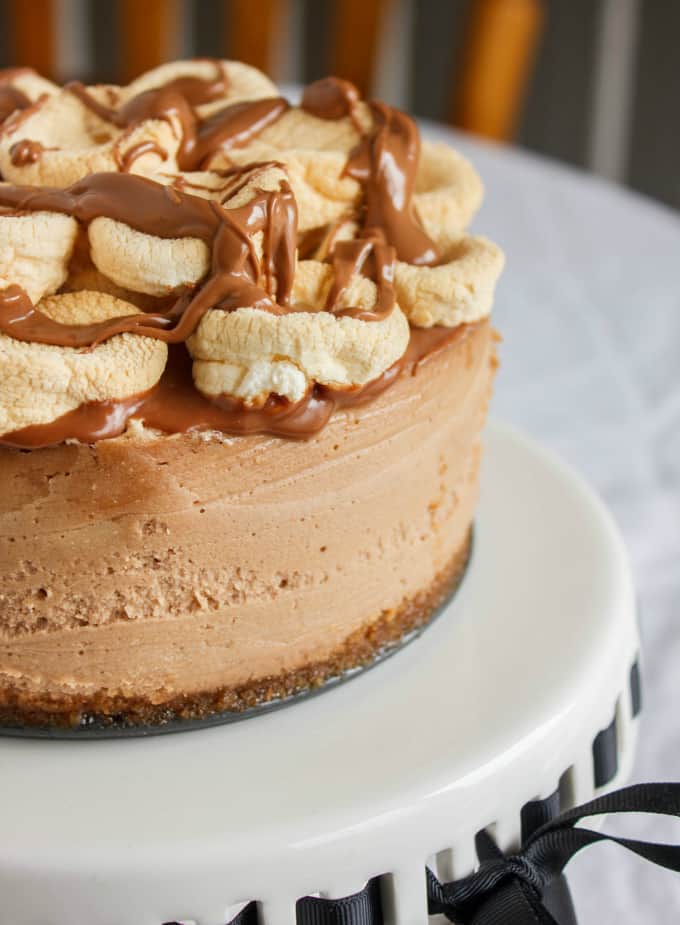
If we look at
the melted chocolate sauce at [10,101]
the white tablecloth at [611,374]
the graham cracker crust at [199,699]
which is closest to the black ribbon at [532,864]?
the graham cracker crust at [199,699]

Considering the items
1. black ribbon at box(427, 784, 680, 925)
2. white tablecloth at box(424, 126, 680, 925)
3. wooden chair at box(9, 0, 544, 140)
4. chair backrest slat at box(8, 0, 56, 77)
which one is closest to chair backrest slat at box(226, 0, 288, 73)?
wooden chair at box(9, 0, 544, 140)

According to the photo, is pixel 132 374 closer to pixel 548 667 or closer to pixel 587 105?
pixel 548 667

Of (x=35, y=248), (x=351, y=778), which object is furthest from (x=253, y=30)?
(x=351, y=778)

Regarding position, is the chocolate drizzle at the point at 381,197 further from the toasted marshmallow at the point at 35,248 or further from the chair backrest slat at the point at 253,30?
the chair backrest slat at the point at 253,30

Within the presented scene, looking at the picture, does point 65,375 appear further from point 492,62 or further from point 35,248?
point 492,62

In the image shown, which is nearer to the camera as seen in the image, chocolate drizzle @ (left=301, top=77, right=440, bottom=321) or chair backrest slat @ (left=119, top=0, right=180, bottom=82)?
chocolate drizzle @ (left=301, top=77, right=440, bottom=321)

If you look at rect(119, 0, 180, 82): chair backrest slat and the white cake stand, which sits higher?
the white cake stand

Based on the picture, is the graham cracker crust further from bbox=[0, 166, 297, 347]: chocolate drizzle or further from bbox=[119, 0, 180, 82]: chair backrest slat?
bbox=[119, 0, 180, 82]: chair backrest slat
